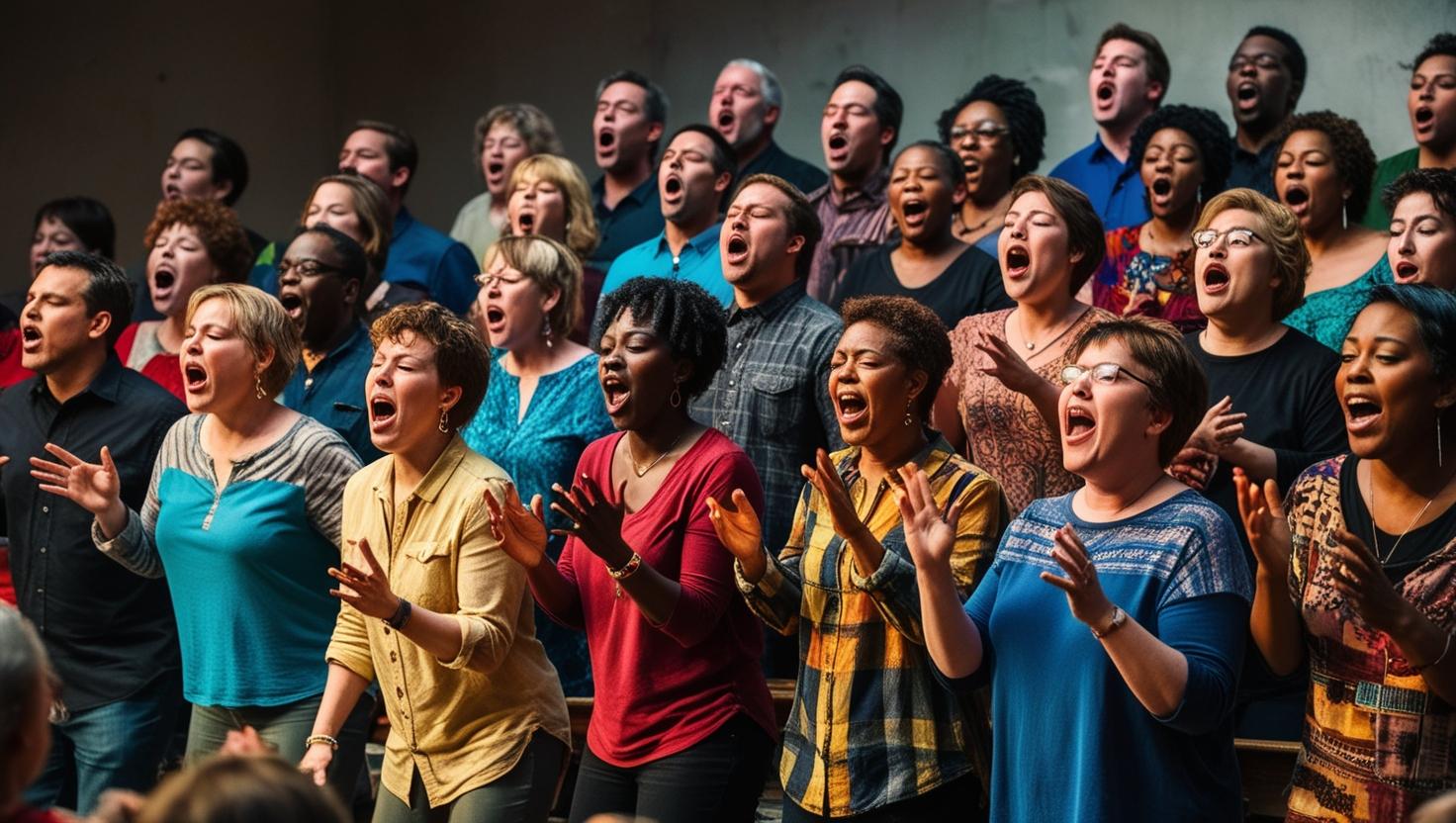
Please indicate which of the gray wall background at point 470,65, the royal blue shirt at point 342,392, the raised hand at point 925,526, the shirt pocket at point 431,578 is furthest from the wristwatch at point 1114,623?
the gray wall background at point 470,65

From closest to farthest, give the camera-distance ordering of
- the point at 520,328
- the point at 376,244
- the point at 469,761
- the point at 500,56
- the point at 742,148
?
1. the point at 469,761
2. the point at 520,328
3. the point at 376,244
4. the point at 742,148
5. the point at 500,56

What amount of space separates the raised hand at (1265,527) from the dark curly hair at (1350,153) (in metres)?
2.31

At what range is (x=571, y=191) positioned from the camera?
20.4 ft

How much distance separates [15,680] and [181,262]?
376 centimetres

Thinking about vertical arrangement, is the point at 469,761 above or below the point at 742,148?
below

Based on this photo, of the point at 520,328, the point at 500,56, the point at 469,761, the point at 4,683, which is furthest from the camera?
the point at 500,56

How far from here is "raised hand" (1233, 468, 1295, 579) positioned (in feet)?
10.6

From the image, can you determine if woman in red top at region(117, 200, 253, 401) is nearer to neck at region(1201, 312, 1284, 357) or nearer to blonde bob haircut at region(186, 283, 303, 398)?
blonde bob haircut at region(186, 283, 303, 398)

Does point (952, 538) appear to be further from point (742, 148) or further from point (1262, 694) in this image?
point (742, 148)

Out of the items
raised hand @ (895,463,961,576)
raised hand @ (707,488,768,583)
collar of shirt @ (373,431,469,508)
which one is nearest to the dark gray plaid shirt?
collar of shirt @ (373,431,469,508)

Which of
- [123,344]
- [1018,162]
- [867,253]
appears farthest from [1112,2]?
[123,344]

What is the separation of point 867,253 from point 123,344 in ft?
8.17

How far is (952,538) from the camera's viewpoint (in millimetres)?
3232

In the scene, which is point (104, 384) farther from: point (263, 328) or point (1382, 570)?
point (1382, 570)
